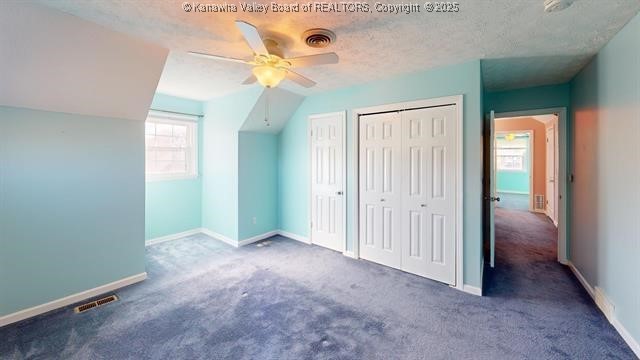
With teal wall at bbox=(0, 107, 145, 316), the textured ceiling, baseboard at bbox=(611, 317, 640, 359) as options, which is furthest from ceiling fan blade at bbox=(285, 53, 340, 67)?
baseboard at bbox=(611, 317, 640, 359)

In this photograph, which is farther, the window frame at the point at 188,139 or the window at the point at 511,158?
the window at the point at 511,158

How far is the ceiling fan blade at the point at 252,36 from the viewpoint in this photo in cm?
150

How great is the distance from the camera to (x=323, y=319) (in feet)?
7.48

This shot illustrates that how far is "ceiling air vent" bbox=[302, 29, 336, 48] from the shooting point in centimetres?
204

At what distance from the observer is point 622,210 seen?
2.05 meters

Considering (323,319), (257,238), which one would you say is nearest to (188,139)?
(257,238)

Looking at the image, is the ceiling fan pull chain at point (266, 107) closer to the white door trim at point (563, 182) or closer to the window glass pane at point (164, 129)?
the window glass pane at point (164, 129)

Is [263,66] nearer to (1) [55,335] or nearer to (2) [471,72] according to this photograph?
(2) [471,72]

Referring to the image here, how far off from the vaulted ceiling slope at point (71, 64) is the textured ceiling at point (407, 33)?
0.49 ft

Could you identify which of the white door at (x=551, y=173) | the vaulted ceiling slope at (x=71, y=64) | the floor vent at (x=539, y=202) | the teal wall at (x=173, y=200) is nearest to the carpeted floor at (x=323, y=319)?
the teal wall at (x=173, y=200)

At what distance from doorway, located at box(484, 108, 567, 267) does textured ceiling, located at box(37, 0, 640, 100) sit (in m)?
0.93

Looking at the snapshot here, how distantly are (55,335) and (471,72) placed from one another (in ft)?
14.6

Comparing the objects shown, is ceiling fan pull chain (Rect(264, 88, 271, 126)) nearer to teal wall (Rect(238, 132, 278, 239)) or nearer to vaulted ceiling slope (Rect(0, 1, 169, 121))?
teal wall (Rect(238, 132, 278, 239))

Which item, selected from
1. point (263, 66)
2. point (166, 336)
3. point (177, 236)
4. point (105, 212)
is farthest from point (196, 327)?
point (177, 236)
